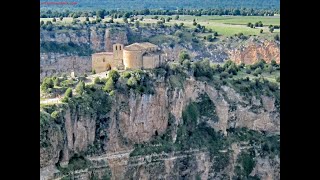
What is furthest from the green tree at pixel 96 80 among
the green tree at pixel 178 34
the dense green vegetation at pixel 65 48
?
the green tree at pixel 178 34

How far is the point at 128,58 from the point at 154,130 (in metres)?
1.71

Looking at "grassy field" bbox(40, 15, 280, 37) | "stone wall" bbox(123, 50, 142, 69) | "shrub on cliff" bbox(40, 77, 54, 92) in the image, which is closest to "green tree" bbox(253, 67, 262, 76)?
"grassy field" bbox(40, 15, 280, 37)

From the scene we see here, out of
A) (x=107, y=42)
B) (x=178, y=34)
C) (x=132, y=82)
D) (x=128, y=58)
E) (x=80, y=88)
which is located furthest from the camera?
(x=178, y=34)

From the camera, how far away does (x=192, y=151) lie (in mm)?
18422

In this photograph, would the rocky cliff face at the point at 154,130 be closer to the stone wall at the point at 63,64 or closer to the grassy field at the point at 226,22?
the stone wall at the point at 63,64

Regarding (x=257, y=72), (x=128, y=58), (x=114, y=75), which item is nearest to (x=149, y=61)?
(x=128, y=58)

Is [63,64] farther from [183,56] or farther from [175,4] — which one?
[175,4]

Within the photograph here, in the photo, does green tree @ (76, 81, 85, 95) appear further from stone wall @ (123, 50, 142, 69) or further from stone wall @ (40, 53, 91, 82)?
stone wall @ (40, 53, 91, 82)

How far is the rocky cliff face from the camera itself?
16.5 m

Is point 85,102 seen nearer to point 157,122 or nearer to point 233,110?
point 157,122

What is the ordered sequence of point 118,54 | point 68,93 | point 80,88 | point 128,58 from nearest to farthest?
point 68,93 < point 80,88 < point 128,58 < point 118,54

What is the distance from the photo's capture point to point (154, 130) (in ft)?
59.1
